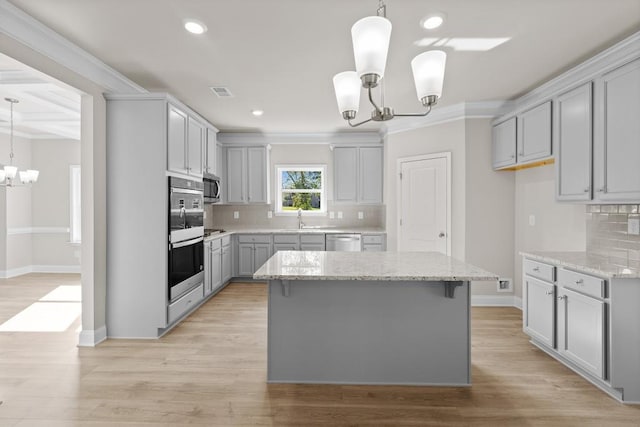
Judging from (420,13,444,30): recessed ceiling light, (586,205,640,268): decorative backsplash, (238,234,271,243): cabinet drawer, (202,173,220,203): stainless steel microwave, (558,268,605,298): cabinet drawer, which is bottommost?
(558,268,605,298): cabinet drawer

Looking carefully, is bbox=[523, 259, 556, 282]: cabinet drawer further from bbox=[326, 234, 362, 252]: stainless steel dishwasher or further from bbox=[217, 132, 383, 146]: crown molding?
bbox=[217, 132, 383, 146]: crown molding

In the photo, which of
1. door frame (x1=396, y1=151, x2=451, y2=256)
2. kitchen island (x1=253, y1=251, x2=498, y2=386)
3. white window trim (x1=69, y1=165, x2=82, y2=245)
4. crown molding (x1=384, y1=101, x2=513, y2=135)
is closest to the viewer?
kitchen island (x1=253, y1=251, x2=498, y2=386)

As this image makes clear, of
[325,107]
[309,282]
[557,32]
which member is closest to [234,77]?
[325,107]

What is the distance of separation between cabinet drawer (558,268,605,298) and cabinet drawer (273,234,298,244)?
3.67 metres

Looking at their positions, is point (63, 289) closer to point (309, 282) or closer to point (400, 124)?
point (309, 282)

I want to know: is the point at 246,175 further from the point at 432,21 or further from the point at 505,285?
the point at 505,285

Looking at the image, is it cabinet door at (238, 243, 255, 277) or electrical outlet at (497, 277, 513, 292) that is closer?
electrical outlet at (497, 277, 513, 292)

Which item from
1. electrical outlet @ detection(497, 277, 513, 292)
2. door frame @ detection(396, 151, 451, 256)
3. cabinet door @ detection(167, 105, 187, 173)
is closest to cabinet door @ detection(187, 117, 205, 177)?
cabinet door @ detection(167, 105, 187, 173)

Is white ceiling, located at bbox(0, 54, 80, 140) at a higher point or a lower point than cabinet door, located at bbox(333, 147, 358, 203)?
higher

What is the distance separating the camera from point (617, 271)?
229 centimetres

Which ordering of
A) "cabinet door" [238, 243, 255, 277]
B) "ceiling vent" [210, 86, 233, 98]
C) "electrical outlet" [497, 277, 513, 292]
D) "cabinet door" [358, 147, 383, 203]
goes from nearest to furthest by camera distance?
1. "ceiling vent" [210, 86, 233, 98]
2. "electrical outlet" [497, 277, 513, 292]
3. "cabinet door" [238, 243, 255, 277]
4. "cabinet door" [358, 147, 383, 203]

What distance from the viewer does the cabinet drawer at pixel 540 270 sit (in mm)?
2863

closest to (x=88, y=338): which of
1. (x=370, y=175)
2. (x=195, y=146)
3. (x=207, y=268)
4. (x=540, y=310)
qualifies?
(x=207, y=268)

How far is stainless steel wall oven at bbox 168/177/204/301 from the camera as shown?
346 centimetres
